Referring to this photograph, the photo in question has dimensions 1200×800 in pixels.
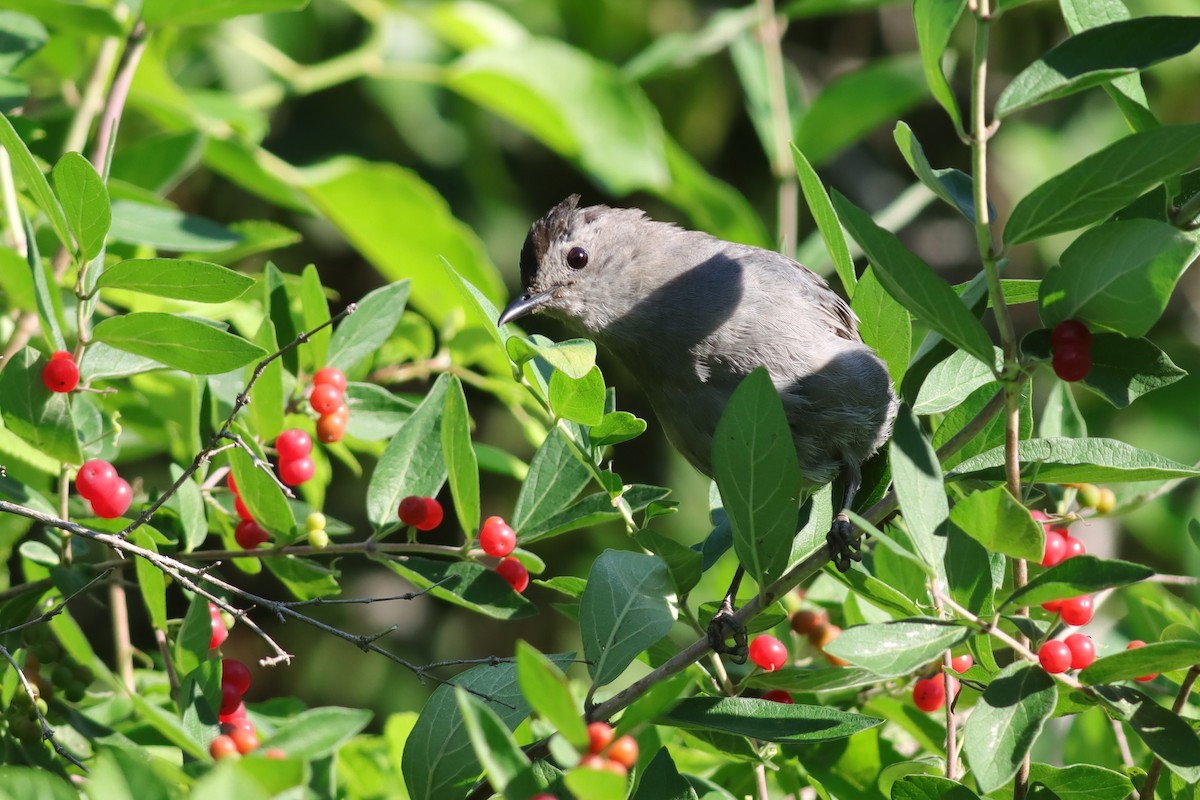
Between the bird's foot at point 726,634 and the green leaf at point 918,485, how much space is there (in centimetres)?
38

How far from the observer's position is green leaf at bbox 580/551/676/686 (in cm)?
186

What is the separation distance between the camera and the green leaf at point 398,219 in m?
3.72

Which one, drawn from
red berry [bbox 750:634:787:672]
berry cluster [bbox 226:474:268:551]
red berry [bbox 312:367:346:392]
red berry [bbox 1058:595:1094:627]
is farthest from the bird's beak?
red berry [bbox 1058:595:1094:627]

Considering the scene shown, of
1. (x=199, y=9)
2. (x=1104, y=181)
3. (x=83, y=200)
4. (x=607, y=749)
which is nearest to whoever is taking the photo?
(x=607, y=749)

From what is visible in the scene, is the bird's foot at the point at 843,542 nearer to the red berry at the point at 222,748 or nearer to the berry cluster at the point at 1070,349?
the berry cluster at the point at 1070,349

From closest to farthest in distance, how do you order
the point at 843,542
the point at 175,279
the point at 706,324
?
the point at 175,279
the point at 843,542
the point at 706,324

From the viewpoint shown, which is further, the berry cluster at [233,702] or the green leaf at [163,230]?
the green leaf at [163,230]

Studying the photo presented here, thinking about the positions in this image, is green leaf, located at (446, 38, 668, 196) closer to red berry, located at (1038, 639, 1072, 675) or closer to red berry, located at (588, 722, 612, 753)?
red berry, located at (1038, 639, 1072, 675)

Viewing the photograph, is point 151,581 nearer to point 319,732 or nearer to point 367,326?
point 319,732

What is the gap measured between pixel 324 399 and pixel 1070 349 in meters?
1.37

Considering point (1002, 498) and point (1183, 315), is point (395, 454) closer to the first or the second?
point (1002, 498)

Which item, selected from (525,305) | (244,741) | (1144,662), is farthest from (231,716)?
(525,305)

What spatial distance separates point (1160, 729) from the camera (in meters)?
1.83

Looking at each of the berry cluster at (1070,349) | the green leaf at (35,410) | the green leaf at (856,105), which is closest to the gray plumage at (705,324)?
the green leaf at (856,105)
